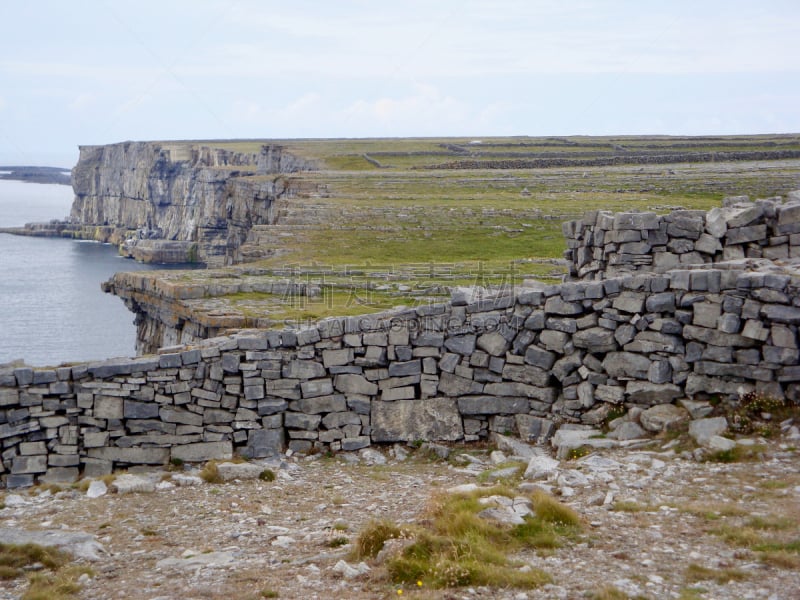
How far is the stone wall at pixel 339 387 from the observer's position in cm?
1311

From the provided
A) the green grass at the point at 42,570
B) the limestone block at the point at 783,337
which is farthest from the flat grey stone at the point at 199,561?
the limestone block at the point at 783,337

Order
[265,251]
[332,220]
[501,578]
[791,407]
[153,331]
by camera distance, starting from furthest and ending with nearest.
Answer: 1. [332,220]
2. [265,251]
3. [153,331]
4. [791,407]
5. [501,578]

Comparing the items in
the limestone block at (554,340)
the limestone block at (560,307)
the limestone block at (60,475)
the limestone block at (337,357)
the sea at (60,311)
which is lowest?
the sea at (60,311)

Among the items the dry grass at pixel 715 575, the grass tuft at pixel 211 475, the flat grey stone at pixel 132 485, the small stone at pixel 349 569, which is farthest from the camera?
the grass tuft at pixel 211 475

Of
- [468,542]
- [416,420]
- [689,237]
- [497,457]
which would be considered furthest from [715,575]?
[689,237]

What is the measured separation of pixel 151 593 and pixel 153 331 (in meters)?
16.1

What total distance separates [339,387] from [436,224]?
2494 cm

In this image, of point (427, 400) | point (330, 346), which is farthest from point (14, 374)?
point (427, 400)

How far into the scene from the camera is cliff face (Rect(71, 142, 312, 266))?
122312 millimetres

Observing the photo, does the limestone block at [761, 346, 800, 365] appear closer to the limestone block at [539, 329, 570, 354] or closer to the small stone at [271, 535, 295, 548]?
the limestone block at [539, 329, 570, 354]

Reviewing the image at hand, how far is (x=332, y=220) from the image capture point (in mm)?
38031

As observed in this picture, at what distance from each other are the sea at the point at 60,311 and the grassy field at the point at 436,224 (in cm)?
928

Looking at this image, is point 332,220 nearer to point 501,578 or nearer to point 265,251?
point 265,251

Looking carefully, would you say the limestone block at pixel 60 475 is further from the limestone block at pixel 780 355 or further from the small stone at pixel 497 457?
the limestone block at pixel 780 355
